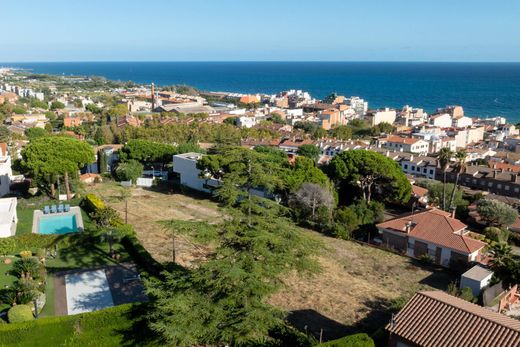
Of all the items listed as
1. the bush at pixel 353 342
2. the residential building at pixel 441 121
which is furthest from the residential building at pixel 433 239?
the residential building at pixel 441 121

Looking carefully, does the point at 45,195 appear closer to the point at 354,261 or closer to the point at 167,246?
the point at 167,246

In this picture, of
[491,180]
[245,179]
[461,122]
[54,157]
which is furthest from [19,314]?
[461,122]

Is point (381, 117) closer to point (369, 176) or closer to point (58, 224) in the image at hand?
point (369, 176)

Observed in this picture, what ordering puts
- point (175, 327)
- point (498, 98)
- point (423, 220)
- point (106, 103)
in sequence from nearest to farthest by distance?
point (175, 327) < point (423, 220) < point (106, 103) < point (498, 98)

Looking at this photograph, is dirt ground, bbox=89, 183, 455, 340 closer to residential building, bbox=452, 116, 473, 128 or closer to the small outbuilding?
the small outbuilding

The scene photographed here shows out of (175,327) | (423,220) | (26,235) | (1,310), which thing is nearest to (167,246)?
(26,235)

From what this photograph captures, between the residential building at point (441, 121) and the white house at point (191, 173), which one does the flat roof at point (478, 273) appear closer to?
the white house at point (191, 173)
